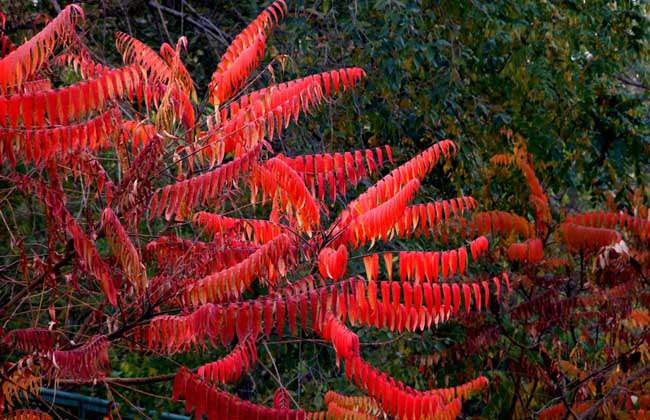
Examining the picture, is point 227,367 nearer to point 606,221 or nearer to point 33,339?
point 33,339

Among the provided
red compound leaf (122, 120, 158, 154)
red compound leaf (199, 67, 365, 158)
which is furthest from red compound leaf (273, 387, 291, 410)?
red compound leaf (122, 120, 158, 154)

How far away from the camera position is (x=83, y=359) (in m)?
3.44

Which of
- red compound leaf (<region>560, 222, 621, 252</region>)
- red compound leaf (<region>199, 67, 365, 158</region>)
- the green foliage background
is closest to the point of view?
red compound leaf (<region>199, 67, 365, 158</region>)

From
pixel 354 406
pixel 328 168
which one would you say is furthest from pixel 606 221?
pixel 328 168

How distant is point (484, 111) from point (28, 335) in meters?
4.09

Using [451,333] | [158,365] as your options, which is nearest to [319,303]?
[451,333]

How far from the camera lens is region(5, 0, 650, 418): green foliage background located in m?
6.39

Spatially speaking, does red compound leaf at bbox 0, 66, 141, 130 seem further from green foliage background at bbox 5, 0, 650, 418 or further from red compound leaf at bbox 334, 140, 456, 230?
green foliage background at bbox 5, 0, 650, 418

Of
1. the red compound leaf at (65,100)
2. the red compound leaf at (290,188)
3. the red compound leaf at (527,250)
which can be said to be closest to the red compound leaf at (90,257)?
the red compound leaf at (65,100)

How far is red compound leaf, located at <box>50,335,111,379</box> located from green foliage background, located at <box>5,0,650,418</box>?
2378 millimetres

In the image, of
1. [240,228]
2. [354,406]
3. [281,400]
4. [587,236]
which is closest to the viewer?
[281,400]

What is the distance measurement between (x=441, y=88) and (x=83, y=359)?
3605mm

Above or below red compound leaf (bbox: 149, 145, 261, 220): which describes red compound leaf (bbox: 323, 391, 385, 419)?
below

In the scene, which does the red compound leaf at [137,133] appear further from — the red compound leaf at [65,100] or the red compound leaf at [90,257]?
the red compound leaf at [90,257]
